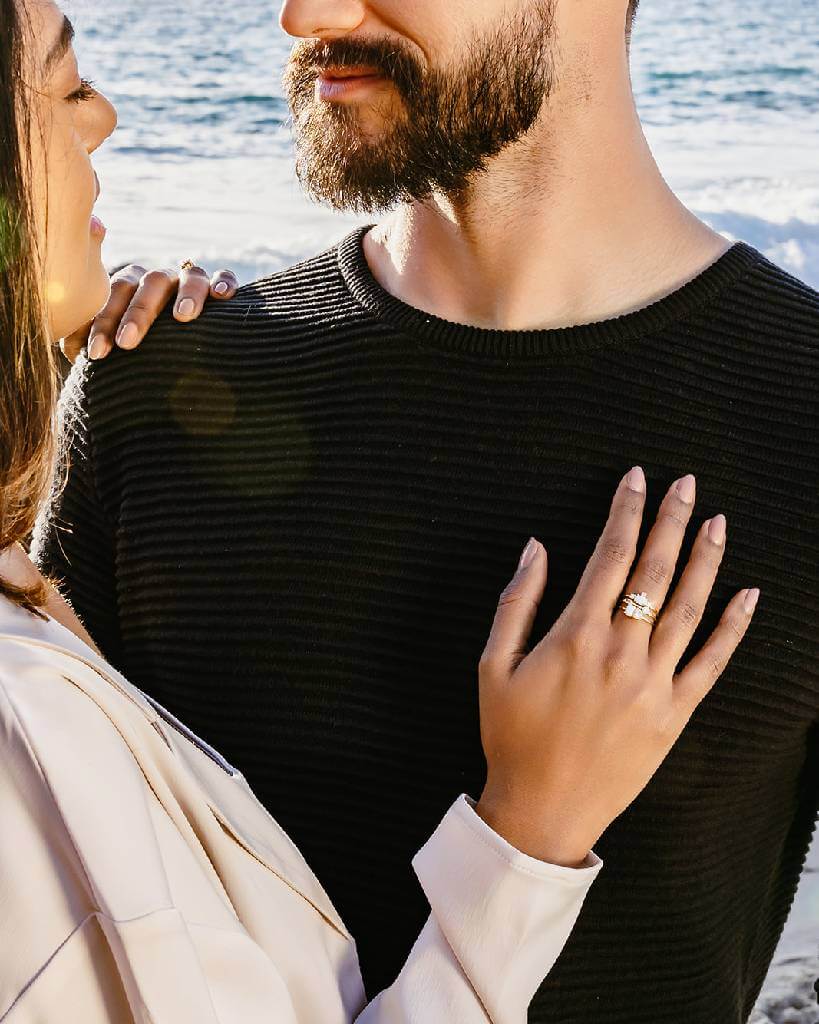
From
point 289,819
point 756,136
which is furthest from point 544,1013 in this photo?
point 756,136

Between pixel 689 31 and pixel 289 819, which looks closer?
pixel 289 819

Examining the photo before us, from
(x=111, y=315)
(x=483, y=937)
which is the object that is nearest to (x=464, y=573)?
(x=483, y=937)

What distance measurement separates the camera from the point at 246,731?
5.76 ft

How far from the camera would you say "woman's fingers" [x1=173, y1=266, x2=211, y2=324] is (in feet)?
6.40

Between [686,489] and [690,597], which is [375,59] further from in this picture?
[690,597]

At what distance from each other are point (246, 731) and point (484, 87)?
973 mm

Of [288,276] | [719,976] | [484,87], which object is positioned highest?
[484,87]

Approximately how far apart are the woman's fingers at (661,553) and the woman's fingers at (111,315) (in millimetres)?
920

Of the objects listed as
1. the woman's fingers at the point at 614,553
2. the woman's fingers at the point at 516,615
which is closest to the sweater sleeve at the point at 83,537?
the woman's fingers at the point at 516,615

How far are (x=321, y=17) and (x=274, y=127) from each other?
14159 millimetres

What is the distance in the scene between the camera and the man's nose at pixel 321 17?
5.65 feet

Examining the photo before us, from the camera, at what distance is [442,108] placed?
175 centimetres

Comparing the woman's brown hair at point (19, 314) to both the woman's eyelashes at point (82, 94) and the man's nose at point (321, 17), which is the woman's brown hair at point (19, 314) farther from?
the man's nose at point (321, 17)

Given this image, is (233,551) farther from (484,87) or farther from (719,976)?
(719,976)
